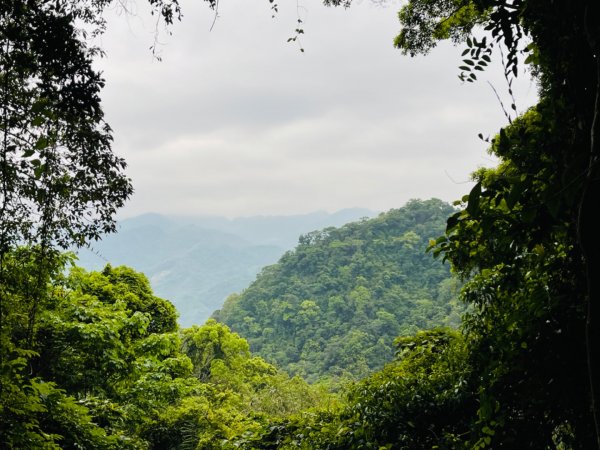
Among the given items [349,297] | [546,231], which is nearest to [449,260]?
[546,231]

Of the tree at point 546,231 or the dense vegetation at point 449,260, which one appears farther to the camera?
the dense vegetation at point 449,260

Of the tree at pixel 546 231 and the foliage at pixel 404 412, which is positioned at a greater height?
the tree at pixel 546 231

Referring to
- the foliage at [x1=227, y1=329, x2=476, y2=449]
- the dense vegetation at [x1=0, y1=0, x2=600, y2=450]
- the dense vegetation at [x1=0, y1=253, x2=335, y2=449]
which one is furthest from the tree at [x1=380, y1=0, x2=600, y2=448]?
the dense vegetation at [x1=0, y1=253, x2=335, y2=449]

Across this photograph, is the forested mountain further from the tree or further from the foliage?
the tree

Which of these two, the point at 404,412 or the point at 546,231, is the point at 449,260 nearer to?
the point at 546,231

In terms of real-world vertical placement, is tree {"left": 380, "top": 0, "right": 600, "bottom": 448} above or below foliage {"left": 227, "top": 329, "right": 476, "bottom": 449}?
above

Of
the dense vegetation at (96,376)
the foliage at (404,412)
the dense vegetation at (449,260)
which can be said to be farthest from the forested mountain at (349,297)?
the foliage at (404,412)

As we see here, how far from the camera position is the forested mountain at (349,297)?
36.5m

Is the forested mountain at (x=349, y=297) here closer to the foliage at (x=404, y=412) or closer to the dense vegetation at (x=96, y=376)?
the dense vegetation at (x=96, y=376)

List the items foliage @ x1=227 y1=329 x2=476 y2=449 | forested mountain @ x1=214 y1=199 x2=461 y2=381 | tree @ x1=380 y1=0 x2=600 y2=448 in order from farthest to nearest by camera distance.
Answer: forested mountain @ x1=214 y1=199 x2=461 y2=381
foliage @ x1=227 y1=329 x2=476 y2=449
tree @ x1=380 y1=0 x2=600 y2=448

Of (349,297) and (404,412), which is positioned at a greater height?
(349,297)

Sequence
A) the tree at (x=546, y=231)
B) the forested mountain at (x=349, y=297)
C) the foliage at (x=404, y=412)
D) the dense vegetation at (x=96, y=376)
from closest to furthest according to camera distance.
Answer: the tree at (x=546, y=231)
the foliage at (x=404, y=412)
the dense vegetation at (x=96, y=376)
the forested mountain at (x=349, y=297)

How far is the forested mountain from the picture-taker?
3653cm

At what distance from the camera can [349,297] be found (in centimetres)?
4491
